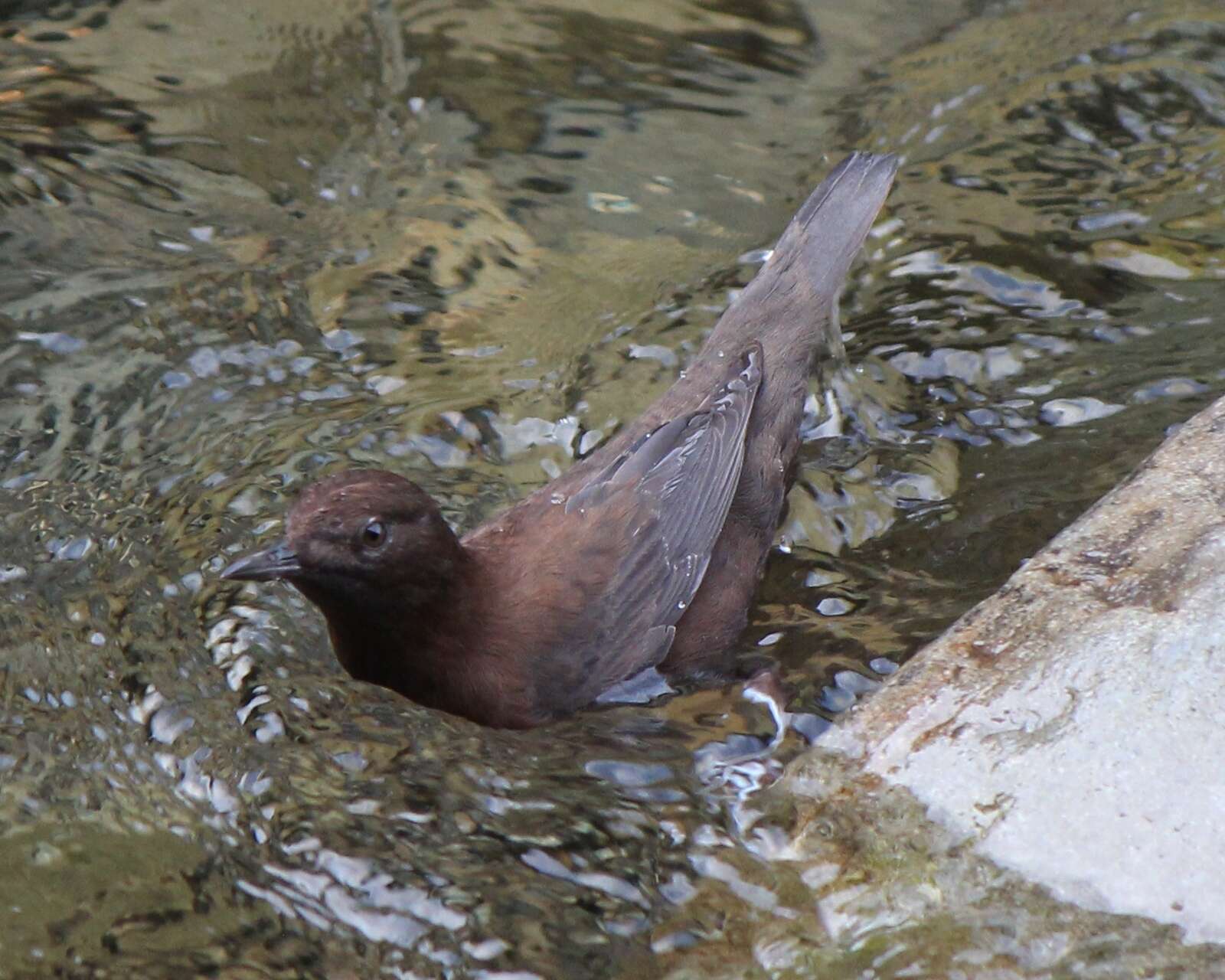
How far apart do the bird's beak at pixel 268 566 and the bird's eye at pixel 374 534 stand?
8.9 inches

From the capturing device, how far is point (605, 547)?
17.0 feet

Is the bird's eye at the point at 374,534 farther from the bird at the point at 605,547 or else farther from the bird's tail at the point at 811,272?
the bird's tail at the point at 811,272

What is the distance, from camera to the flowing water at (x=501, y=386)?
3.87 metres

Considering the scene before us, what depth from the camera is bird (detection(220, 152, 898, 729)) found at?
4.61m

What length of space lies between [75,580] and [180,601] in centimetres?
39

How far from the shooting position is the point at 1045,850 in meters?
3.50

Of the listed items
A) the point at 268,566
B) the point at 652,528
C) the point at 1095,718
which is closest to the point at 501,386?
the point at 652,528

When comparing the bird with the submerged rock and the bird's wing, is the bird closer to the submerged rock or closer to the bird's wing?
the bird's wing

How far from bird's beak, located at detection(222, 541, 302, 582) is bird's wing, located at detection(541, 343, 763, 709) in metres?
0.96

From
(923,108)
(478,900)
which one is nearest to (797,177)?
(923,108)

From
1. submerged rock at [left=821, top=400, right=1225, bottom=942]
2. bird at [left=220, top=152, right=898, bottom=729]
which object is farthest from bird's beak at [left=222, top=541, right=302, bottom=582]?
submerged rock at [left=821, top=400, right=1225, bottom=942]

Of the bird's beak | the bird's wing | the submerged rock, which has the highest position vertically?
the submerged rock

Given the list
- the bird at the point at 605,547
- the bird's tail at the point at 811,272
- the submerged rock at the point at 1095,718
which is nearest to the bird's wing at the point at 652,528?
the bird at the point at 605,547

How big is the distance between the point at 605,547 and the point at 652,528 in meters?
0.20
